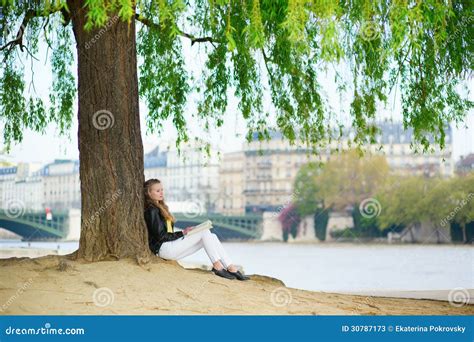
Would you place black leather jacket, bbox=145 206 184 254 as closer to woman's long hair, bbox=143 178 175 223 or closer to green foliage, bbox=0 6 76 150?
woman's long hair, bbox=143 178 175 223

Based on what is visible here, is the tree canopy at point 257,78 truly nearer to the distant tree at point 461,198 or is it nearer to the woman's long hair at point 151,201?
the woman's long hair at point 151,201

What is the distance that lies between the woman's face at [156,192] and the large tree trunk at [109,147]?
94 mm

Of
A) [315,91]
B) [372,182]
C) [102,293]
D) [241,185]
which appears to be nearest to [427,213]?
[372,182]

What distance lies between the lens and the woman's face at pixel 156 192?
657cm

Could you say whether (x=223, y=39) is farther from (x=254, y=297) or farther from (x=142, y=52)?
(x=254, y=297)

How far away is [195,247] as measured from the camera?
6602 mm

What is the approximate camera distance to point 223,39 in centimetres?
818

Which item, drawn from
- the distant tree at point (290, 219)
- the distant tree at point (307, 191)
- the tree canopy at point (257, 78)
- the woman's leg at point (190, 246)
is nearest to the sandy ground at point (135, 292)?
the woman's leg at point (190, 246)

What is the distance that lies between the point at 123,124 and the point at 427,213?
143ft

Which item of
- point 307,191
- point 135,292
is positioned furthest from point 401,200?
point 135,292

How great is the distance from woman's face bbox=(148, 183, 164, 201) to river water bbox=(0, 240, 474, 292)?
38.2 ft

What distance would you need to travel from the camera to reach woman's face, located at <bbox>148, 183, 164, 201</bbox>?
657cm

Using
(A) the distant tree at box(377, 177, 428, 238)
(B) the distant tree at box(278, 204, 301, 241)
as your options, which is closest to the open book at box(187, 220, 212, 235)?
(A) the distant tree at box(377, 177, 428, 238)

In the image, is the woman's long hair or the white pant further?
the woman's long hair
